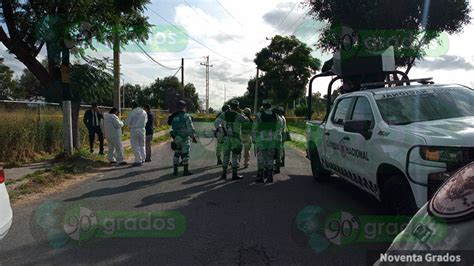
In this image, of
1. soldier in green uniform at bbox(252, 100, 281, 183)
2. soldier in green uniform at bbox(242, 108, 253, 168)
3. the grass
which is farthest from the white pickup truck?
the grass

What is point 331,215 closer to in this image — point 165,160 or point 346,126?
point 346,126

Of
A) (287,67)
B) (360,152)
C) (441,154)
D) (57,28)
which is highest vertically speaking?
(287,67)

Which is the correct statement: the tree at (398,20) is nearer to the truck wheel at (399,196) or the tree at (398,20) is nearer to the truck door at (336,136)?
the truck door at (336,136)

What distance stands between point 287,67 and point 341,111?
4317 centimetres

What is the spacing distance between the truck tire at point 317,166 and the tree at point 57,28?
7068 mm

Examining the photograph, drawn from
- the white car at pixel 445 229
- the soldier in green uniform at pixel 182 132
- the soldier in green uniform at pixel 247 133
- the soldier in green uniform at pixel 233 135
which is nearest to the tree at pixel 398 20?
the soldier in green uniform at pixel 247 133

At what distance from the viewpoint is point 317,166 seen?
9227mm

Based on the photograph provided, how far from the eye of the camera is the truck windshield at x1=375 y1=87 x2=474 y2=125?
225 inches

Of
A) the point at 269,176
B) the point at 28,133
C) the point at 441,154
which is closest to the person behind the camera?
the point at 441,154

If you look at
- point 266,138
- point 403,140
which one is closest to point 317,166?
point 266,138

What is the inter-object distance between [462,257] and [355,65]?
29.4ft

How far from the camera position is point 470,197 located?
1.83 metres

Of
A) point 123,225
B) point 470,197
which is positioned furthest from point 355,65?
point 470,197

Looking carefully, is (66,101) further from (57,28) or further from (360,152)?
(360,152)
